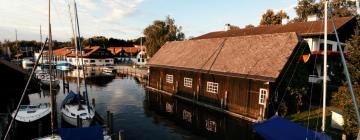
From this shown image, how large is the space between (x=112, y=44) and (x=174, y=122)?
109m

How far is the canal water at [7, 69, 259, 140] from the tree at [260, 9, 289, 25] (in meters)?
Result: 41.2

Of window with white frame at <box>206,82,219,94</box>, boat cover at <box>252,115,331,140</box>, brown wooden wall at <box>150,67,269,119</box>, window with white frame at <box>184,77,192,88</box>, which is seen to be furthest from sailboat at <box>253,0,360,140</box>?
window with white frame at <box>184,77,192,88</box>

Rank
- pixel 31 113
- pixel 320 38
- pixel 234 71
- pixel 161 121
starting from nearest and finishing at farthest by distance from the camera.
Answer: pixel 31 113, pixel 161 121, pixel 234 71, pixel 320 38

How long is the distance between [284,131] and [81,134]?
38.6 ft

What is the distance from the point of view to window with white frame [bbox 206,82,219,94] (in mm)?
27719

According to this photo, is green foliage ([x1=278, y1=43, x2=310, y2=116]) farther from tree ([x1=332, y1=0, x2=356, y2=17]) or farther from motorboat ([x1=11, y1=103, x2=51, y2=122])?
tree ([x1=332, y1=0, x2=356, y2=17])

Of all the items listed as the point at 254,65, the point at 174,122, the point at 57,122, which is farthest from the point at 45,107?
the point at 254,65

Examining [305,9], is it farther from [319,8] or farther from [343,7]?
[343,7]

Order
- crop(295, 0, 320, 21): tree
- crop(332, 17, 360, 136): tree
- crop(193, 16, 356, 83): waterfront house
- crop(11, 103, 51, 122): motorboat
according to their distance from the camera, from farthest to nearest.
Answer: crop(295, 0, 320, 21): tree → crop(193, 16, 356, 83): waterfront house → crop(11, 103, 51, 122): motorboat → crop(332, 17, 360, 136): tree

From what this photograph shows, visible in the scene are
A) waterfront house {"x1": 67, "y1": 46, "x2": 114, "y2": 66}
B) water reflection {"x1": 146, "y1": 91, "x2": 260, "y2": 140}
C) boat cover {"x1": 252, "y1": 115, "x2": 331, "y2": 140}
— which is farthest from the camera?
waterfront house {"x1": 67, "y1": 46, "x2": 114, "y2": 66}

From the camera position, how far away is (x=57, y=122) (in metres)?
24.2

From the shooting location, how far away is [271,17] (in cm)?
6550

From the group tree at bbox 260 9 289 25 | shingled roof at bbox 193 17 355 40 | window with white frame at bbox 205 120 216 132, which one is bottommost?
window with white frame at bbox 205 120 216 132

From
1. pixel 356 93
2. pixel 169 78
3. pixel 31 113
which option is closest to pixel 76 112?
pixel 31 113
